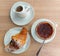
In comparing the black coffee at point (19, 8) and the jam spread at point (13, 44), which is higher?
the black coffee at point (19, 8)

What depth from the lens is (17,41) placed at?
0.97m

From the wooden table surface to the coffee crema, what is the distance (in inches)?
1.9

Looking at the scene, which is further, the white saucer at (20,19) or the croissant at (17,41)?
the white saucer at (20,19)

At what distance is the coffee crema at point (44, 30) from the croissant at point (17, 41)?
8 cm

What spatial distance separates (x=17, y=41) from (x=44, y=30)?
16 cm

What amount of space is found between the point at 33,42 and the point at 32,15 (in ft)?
0.52

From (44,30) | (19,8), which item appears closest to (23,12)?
(19,8)

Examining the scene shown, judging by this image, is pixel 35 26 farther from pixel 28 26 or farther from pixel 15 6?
pixel 15 6

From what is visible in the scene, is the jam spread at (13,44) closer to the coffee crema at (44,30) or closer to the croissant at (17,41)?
the croissant at (17,41)

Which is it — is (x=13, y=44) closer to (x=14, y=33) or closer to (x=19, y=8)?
(x=14, y=33)

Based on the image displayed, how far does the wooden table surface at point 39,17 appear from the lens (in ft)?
3.36

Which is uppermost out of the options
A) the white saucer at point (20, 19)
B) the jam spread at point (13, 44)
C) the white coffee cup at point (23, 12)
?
the white coffee cup at point (23, 12)

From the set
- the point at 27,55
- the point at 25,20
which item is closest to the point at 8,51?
the point at 27,55

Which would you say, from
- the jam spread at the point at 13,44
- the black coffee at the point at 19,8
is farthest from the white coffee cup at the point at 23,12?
the jam spread at the point at 13,44
